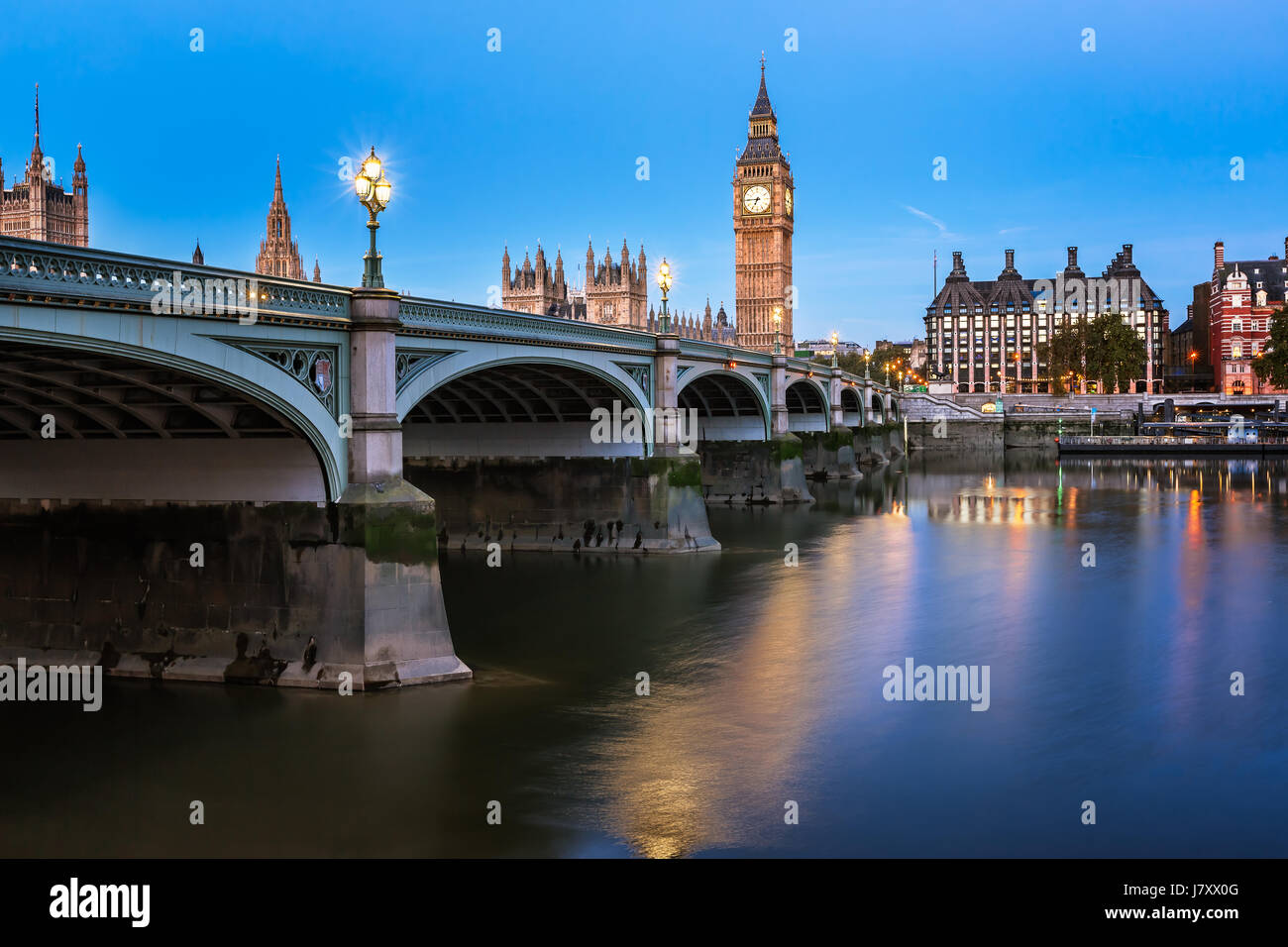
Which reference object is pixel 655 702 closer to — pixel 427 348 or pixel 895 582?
pixel 427 348

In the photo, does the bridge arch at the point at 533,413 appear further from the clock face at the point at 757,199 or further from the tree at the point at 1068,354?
the clock face at the point at 757,199

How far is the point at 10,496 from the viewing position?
864 inches

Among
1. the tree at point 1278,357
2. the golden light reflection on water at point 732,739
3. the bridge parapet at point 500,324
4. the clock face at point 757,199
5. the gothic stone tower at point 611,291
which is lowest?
the golden light reflection on water at point 732,739

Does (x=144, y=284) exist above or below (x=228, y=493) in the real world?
above

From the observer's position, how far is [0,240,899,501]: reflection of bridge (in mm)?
15656

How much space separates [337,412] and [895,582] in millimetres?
18879

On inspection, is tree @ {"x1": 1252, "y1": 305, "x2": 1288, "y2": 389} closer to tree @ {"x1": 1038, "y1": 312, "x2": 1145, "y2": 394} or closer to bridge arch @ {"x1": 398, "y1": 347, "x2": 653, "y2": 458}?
tree @ {"x1": 1038, "y1": 312, "x2": 1145, "y2": 394}

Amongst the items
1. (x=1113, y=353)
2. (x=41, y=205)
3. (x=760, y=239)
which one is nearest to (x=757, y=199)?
(x=760, y=239)

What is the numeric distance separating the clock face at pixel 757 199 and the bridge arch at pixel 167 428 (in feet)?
531

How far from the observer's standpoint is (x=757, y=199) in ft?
582

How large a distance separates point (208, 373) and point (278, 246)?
132m

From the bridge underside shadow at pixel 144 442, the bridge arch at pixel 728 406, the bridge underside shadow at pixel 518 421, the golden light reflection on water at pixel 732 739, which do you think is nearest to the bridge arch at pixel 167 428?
the bridge underside shadow at pixel 144 442

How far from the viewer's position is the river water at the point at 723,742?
13945 millimetres

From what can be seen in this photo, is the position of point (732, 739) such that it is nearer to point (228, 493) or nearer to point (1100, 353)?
point (228, 493)
